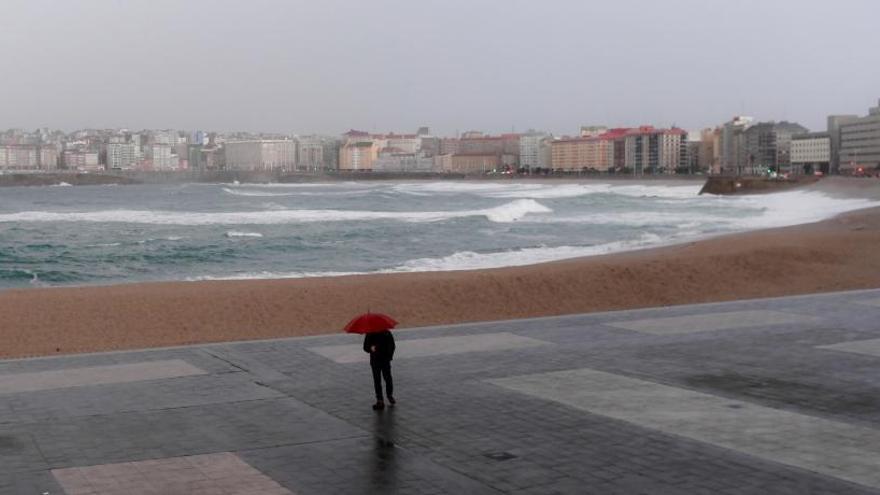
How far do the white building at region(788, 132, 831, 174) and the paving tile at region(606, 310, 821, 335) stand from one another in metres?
119

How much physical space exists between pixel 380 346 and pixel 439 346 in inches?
128

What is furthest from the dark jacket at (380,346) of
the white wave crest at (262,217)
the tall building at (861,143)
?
the tall building at (861,143)

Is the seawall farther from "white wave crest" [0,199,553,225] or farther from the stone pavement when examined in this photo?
the stone pavement

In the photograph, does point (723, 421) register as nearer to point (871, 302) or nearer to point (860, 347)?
point (860, 347)

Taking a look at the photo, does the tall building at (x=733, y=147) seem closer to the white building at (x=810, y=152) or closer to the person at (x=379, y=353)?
the white building at (x=810, y=152)

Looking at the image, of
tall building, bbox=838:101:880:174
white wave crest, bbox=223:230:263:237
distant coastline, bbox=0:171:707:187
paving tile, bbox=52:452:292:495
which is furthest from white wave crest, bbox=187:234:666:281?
distant coastline, bbox=0:171:707:187

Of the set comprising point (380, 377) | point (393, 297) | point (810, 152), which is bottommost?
point (393, 297)

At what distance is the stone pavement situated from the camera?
22.3ft

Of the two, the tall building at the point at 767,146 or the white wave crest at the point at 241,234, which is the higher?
the tall building at the point at 767,146

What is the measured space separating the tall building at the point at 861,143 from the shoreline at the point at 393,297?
104m

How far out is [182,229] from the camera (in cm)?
4334

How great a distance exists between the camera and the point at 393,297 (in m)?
15.9

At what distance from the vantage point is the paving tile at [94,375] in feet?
32.8

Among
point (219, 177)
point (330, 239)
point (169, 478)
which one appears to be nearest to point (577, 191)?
point (330, 239)
